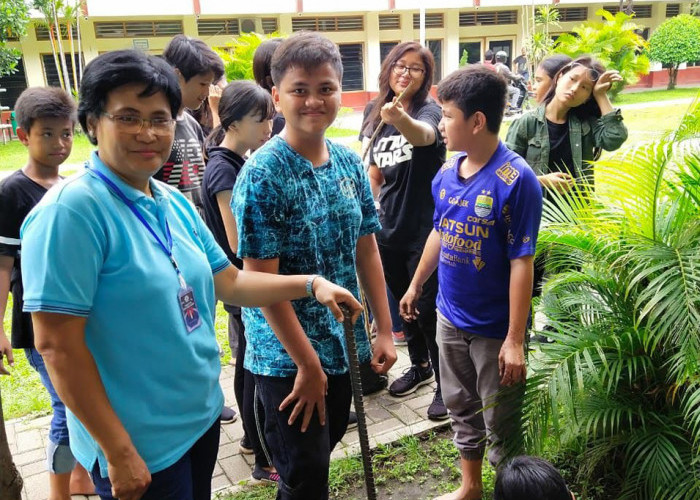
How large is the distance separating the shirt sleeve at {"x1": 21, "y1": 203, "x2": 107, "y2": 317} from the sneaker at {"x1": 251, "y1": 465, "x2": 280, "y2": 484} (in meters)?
1.81

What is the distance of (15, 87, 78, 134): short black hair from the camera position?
8.65 feet

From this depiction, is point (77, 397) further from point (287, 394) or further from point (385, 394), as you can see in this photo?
point (385, 394)

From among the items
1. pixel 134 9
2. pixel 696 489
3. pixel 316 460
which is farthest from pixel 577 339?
pixel 134 9

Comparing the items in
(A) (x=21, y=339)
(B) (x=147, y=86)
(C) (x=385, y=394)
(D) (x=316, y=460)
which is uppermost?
(B) (x=147, y=86)

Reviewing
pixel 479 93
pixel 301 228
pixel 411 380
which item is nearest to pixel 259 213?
pixel 301 228

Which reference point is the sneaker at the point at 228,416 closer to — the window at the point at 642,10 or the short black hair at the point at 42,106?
the short black hair at the point at 42,106

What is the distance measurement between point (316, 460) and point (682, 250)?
175cm

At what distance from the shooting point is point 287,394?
1.99m

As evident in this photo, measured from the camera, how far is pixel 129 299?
148 cm

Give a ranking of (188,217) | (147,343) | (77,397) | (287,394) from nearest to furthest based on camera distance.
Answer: (77,397), (147,343), (188,217), (287,394)

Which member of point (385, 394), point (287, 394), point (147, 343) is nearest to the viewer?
point (147, 343)

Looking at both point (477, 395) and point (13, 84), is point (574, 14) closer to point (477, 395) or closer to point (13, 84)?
point (13, 84)

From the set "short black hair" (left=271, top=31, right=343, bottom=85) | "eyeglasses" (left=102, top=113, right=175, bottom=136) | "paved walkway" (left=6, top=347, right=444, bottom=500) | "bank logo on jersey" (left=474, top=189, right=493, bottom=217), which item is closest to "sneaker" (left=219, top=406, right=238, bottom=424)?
"paved walkway" (left=6, top=347, right=444, bottom=500)

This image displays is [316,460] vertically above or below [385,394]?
above
